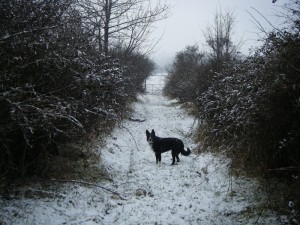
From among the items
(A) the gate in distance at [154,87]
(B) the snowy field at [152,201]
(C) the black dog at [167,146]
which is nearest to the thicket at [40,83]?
(B) the snowy field at [152,201]

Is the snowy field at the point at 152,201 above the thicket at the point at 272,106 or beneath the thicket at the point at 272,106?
beneath

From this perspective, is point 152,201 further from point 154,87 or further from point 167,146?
point 154,87

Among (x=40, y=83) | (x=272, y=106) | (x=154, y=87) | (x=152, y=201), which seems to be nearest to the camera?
(x=272, y=106)

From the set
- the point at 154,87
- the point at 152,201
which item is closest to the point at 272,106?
the point at 152,201

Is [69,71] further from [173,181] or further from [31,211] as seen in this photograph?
[173,181]

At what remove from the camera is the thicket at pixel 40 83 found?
15.8 ft

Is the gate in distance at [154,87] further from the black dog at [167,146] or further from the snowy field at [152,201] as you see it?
the snowy field at [152,201]

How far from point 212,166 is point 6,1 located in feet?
24.0

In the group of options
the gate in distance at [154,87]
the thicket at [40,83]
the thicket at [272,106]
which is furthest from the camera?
the gate in distance at [154,87]

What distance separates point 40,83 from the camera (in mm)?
6066

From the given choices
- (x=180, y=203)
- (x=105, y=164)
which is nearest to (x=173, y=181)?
(x=180, y=203)

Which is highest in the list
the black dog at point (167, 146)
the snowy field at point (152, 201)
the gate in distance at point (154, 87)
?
the gate in distance at point (154, 87)

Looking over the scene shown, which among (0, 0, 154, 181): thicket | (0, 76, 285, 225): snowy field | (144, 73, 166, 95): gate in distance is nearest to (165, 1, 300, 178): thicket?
(0, 76, 285, 225): snowy field

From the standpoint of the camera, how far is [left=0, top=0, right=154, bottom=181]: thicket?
483cm
